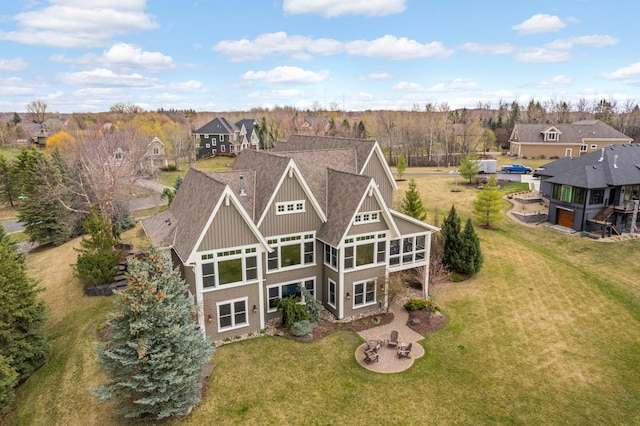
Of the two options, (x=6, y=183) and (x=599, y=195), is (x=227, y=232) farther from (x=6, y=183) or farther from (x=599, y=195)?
(x=6, y=183)

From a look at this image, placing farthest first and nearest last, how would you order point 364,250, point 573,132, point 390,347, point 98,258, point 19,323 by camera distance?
point 573,132 < point 98,258 < point 364,250 < point 390,347 < point 19,323

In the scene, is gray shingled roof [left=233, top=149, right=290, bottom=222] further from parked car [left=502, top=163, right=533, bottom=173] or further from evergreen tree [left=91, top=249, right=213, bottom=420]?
parked car [left=502, top=163, right=533, bottom=173]

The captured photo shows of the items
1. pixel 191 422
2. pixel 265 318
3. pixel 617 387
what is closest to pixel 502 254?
pixel 617 387

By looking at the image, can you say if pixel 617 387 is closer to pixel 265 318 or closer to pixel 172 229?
pixel 265 318

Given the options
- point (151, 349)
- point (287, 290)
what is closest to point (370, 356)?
point (287, 290)

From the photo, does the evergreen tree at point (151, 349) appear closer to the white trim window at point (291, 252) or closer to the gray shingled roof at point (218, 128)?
the white trim window at point (291, 252)

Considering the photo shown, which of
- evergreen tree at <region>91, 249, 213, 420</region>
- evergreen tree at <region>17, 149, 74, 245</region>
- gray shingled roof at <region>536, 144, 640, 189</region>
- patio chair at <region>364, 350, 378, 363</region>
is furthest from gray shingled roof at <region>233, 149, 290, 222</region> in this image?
gray shingled roof at <region>536, 144, 640, 189</region>

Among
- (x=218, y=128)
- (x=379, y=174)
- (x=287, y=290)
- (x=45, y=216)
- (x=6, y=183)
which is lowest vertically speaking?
(x=287, y=290)
